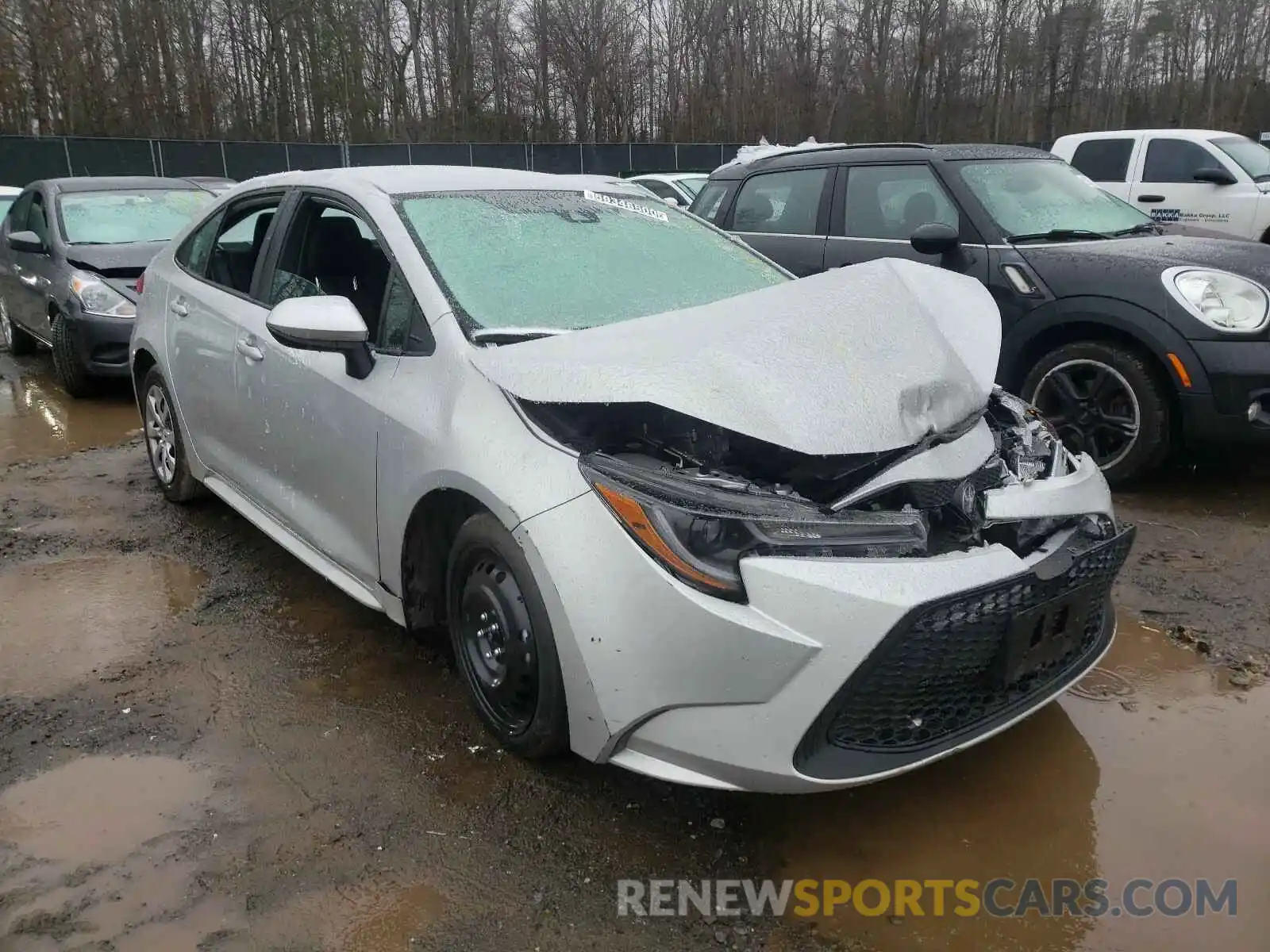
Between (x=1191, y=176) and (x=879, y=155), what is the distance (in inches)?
220

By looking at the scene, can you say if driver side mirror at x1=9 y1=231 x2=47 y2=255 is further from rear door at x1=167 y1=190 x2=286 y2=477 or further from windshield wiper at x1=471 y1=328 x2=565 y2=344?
windshield wiper at x1=471 y1=328 x2=565 y2=344

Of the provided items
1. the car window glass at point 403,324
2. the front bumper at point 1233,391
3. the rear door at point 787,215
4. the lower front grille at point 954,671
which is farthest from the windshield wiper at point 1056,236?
the car window glass at point 403,324

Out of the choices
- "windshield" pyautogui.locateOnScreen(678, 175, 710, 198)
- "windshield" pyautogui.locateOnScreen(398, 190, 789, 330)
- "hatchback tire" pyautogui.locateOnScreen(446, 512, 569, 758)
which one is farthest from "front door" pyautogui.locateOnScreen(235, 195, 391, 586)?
"windshield" pyautogui.locateOnScreen(678, 175, 710, 198)

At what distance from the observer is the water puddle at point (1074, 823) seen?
7.24 ft

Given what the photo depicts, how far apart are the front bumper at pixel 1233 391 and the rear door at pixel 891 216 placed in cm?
128

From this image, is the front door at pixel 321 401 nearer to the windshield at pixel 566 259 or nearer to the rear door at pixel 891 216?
the windshield at pixel 566 259

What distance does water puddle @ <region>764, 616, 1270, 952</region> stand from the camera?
2.21m

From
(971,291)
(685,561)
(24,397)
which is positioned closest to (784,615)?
(685,561)

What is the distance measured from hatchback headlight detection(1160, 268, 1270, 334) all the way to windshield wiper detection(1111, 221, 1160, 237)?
874 mm

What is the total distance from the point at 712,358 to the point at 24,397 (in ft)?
24.2

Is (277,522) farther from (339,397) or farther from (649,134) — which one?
(649,134)

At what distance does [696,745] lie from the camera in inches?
87.5

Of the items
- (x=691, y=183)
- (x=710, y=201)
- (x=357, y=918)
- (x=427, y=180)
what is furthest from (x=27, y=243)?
(x=691, y=183)

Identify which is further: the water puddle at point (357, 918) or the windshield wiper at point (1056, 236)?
the windshield wiper at point (1056, 236)
